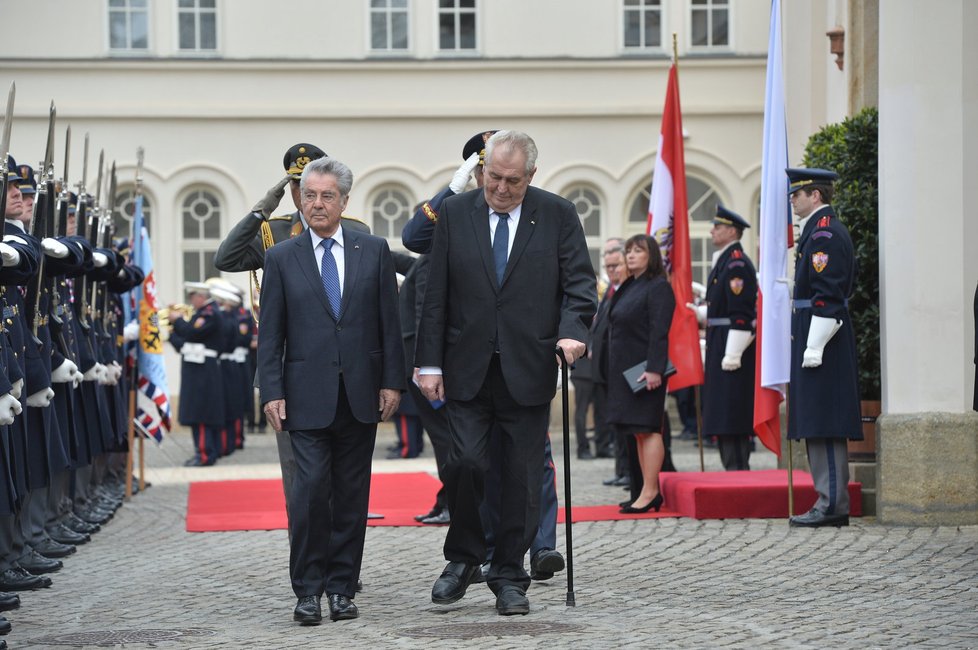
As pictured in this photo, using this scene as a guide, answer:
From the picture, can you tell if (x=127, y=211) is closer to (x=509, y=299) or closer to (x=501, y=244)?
(x=501, y=244)

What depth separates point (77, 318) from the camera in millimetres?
10711

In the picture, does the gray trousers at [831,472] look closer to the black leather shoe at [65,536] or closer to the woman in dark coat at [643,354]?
the woman in dark coat at [643,354]

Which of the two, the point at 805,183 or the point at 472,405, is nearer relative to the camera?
the point at 472,405

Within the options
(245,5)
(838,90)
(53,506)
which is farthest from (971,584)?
(245,5)

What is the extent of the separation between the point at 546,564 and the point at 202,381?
34.2ft

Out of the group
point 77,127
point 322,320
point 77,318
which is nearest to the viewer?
point 322,320

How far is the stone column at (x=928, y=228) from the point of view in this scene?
386 inches

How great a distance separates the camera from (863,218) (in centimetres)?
1066

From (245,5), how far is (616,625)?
19555mm

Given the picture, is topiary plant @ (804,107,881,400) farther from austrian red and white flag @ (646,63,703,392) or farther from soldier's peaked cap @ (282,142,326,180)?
soldier's peaked cap @ (282,142,326,180)

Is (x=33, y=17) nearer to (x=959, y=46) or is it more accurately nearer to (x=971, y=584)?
(x=959, y=46)

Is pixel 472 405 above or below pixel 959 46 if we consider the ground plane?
below

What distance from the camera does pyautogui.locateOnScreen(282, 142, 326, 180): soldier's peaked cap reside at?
7.98 metres

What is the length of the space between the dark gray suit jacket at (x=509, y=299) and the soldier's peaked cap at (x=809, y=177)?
3.05 metres
